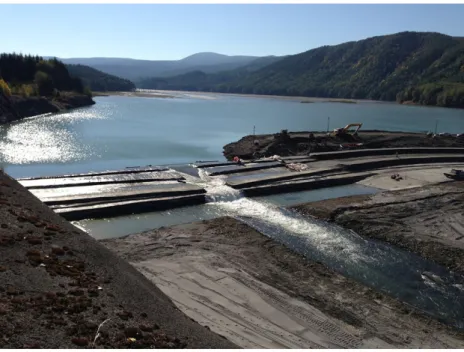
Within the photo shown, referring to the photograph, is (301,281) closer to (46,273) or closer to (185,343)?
(185,343)

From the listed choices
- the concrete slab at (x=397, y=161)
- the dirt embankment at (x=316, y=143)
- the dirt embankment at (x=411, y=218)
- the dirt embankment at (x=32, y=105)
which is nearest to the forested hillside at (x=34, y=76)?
the dirt embankment at (x=32, y=105)

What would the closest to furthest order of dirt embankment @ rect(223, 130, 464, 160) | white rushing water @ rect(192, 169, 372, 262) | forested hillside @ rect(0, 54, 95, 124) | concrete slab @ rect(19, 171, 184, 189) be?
white rushing water @ rect(192, 169, 372, 262), concrete slab @ rect(19, 171, 184, 189), dirt embankment @ rect(223, 130, 464, 160), forested hillside @ rect(0, 54, 95, 124)

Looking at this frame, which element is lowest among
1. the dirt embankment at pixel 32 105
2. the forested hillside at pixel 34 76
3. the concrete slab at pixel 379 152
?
the concrete slab at pixel 379 152

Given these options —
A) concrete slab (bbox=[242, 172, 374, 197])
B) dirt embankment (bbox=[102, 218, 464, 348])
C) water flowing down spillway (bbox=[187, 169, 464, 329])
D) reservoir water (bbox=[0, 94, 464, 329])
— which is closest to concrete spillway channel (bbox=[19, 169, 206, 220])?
reservoir water (bbox=[0, 94, 464, 329])

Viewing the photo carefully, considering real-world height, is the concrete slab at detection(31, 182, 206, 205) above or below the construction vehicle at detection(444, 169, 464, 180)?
below

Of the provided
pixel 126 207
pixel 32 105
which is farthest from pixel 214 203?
pixel 32 105

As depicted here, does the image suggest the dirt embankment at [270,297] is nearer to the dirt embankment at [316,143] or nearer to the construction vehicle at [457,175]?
the construction vehicle at [457,175]

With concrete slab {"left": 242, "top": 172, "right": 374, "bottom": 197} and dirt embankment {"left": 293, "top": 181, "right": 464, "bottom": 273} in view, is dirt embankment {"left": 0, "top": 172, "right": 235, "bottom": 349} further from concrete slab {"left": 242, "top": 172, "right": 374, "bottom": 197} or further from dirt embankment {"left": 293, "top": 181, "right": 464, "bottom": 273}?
concrete slab {"left": 242, "top": 172, "right": 374, "bottom": 197}
